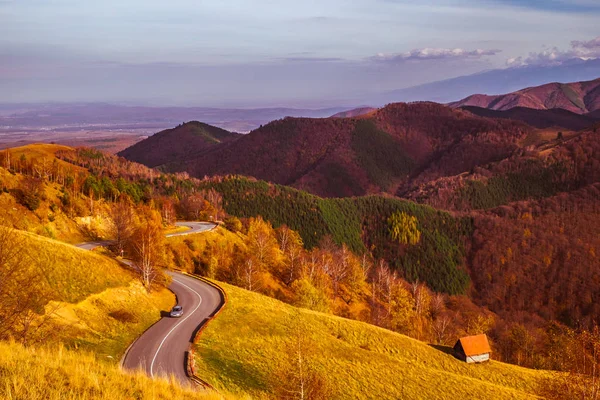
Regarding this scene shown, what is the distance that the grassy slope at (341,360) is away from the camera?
34688 mm

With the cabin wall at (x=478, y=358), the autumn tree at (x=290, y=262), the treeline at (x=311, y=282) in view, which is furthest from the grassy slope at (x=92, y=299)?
the autumn tree at (x=290, y=262)

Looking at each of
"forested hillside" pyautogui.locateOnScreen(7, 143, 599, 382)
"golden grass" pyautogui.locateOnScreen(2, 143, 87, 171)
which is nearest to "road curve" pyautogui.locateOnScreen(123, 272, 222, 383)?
"forested hillside" pyautogui.locateOnScreen(7, 143, 599, 382)

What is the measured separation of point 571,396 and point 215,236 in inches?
2967

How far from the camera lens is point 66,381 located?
15.1m

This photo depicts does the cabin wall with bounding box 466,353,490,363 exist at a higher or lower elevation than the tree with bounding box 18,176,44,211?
lower

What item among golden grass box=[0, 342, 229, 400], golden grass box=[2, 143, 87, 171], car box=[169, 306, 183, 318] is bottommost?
car box=[169, 306, 183, 318]

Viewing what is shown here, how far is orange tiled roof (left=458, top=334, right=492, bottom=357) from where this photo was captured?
56188 mm

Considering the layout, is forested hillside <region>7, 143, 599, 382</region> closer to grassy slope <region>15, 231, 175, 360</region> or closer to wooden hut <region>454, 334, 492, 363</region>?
wooden hut <region>454, 334, 492, 363</region>

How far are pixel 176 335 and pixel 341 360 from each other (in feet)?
56.5

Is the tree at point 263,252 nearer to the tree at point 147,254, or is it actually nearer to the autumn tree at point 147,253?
the autumn tree at point 147,253

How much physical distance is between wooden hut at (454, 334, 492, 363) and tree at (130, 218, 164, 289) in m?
43.8

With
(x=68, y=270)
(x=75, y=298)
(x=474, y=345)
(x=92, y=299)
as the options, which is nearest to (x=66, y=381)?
(x=75, y=298)

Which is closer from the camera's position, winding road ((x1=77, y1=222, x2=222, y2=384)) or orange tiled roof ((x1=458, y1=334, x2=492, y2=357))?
winding road ((x1=77, y1=222, x2=222, y2=384))

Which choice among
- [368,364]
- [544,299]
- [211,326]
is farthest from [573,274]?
[211,326]
